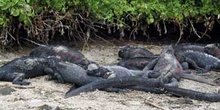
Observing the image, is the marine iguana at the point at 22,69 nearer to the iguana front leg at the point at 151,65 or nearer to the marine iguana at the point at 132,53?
the iguana front leg at the point at 151,65

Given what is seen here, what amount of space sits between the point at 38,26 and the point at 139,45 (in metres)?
Result: 1.75

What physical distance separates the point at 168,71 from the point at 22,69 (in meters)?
1.62

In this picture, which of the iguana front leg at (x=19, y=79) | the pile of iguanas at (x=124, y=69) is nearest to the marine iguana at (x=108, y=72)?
the pile of iguanas at (x=124, y=69)

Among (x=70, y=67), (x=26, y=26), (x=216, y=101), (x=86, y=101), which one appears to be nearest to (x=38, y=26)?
(x=26, y=26)

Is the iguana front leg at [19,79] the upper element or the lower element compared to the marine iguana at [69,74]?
lower

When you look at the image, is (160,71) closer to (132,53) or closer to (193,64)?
(193,64)

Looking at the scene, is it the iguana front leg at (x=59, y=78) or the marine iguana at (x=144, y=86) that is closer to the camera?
the marine iguana at (x=144, y=86)

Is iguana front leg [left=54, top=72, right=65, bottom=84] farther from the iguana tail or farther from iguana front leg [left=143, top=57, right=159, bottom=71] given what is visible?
the iguana tail

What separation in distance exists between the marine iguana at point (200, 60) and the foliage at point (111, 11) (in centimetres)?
77

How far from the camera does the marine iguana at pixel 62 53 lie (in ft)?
21.0

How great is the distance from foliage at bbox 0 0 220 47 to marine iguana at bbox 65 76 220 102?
69.0 inches

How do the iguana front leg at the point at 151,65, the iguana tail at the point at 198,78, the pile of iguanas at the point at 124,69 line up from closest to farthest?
the pile of iguanas at the point at 124,69 < the iguana tail at the point at 198,78 < the iguana front leg at the point at 151,65

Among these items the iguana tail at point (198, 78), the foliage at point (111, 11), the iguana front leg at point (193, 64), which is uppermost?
the foliage at point (111, 11)

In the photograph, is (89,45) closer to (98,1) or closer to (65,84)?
(98,1)
